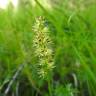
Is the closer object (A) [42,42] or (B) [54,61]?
(A) [42,42]

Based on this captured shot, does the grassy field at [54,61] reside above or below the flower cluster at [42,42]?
above

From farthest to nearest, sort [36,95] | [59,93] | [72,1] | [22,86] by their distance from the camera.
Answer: [72,1]
[22,86]
[36,95]
[59,93]

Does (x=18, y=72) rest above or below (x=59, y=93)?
above

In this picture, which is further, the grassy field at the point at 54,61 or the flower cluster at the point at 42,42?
the grassy field at the point at 54,61

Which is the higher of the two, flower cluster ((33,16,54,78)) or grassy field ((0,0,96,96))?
grassy field ((0,0,96,96))

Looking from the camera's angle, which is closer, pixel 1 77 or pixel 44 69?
pixel 44 69

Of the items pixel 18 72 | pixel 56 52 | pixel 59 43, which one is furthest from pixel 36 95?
pixel 59 43

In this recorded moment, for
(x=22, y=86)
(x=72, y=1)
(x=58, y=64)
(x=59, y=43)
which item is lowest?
(x=22, y=86)

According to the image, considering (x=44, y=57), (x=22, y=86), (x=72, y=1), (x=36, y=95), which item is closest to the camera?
(x=44, y=57)

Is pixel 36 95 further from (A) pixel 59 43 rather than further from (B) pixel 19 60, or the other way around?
(A) pixel 59 43

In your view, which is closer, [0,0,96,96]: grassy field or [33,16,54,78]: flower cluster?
[33,16,54,78]: flower cluster
